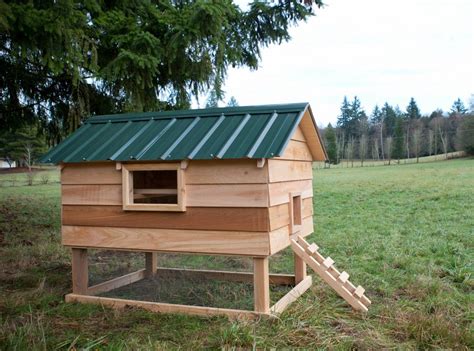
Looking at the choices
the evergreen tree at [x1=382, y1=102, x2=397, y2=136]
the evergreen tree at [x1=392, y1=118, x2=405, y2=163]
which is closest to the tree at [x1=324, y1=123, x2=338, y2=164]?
the evergreen tree at [x1=392, y1=118, x2=405, y2=163]

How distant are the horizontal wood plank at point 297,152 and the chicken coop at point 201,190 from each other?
1cm

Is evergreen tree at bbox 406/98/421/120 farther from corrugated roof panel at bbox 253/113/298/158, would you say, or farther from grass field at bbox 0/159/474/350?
corrugated roof panel at bbox 253/113/298/158

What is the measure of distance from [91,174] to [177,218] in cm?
115

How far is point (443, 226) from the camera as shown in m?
8.93

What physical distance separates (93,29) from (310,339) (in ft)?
16.7

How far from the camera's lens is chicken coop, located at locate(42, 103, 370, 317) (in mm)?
4078

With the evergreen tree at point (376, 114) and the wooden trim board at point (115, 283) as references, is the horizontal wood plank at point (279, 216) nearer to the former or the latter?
the wooden trim board at point (115, 283)

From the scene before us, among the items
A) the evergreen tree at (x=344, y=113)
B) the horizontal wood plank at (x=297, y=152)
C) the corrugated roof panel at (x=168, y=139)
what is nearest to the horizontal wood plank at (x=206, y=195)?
the corrugated roof panel at (x=168, y=139)

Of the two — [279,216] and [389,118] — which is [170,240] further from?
[389,118]

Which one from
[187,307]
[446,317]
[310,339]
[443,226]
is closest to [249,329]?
[310,339]

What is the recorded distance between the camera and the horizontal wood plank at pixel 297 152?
15.1 feet

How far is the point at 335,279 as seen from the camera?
447cm

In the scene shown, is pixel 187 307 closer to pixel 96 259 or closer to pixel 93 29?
pixel 96 259

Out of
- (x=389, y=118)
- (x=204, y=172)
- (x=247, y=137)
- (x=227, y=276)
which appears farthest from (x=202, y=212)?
(x=389, y=118)
